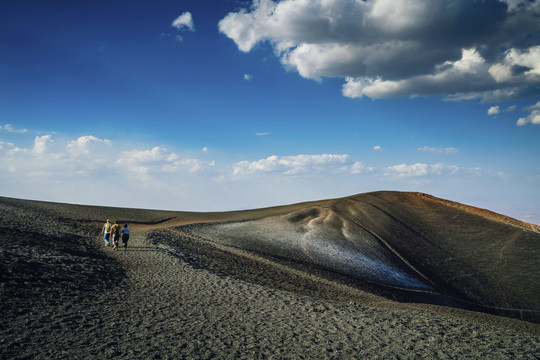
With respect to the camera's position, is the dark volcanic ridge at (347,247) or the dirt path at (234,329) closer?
the dirt path at (234,329)

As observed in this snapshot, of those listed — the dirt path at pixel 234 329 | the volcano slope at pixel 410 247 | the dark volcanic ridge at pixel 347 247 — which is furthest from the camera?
the volcano slope at pixel 410 247

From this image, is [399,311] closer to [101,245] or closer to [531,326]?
[531,326]

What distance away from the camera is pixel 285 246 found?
29391mm

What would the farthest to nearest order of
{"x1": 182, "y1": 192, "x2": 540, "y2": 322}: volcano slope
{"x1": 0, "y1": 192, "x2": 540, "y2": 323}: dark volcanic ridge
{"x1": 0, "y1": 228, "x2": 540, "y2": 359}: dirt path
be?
{"x1": 182, "y1": 192, "x2": 540, "y2": 322}: volcano slope, {"x1": 0, "y1": 192, "x2": 540, "y2": 323}: dark volcanic ridge, {"x1": 0, "y1": 228, "x2": 540, "y2": 359}: dirt path

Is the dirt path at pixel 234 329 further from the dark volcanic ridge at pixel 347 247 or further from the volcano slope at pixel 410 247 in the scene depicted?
the volcano slope at pixel 410 247

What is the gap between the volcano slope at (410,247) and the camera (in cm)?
2692

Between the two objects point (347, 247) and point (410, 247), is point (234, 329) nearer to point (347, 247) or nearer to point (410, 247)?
point (347, 247)

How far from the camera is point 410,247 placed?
35781 mm

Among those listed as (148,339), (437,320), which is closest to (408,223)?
(437,320)

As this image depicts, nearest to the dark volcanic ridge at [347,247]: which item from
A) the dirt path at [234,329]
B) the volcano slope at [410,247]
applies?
the volcano slope at [410,247]

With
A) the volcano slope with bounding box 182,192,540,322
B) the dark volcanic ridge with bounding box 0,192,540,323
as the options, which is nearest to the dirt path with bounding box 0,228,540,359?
the dark volcanic ridge with bounding box 0,192,540,323

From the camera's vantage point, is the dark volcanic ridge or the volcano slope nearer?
the dark volcanic ridge

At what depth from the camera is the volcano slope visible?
2692cm

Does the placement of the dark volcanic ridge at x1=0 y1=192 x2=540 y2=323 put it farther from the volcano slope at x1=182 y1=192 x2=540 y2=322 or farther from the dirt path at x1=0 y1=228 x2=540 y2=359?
the dirt path at x1=0 y1=228 x2=540 y2=359
